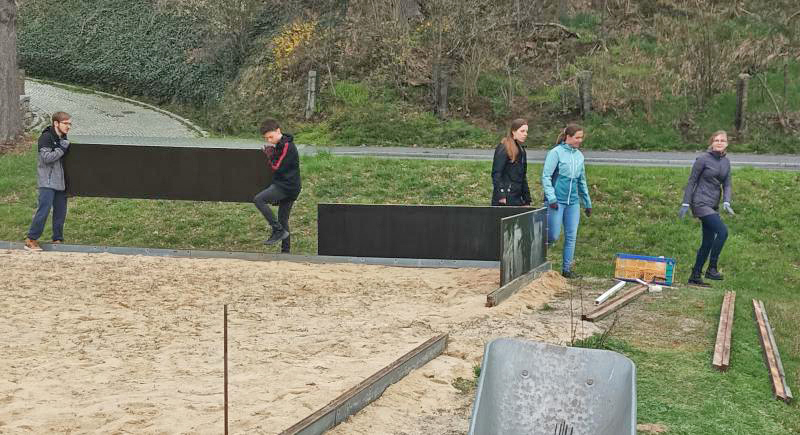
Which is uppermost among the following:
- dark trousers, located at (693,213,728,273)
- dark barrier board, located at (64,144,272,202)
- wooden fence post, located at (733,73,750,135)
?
wooden fence post, located at (733,73,750,135)

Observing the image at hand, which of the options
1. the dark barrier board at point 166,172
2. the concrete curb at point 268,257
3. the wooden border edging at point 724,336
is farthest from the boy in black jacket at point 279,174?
the wooden border edging at point 724,336

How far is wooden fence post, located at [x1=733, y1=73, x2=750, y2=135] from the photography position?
65.6 feet

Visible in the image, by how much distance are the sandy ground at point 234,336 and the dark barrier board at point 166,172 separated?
1829 mm

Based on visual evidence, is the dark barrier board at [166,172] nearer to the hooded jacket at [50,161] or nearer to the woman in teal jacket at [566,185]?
the hooded jacket at [50,161]

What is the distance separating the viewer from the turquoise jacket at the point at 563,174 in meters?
10.5

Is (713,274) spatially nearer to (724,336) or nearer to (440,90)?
(724,336)

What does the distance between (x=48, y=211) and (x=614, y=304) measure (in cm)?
772

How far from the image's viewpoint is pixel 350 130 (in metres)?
22.7

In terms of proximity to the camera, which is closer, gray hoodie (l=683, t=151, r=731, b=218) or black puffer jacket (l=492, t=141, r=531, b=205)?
gray hoodie (l=683, t=151, r=731, b=218)

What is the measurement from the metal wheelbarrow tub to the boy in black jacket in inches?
277

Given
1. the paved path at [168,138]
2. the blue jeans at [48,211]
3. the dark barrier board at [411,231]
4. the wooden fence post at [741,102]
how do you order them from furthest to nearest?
the wooden fence post at [741,102]
the paved path at [168,138]
the blue jeans at [48,211]
the dark barrier board at [411,231]

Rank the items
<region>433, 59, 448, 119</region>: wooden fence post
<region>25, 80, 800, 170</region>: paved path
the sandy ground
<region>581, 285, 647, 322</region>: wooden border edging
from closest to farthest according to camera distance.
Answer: the sandy ground → <region>581, 285, 647, 322</region>: wooden border edging → <region>25, 80, 800, 170</region>: paved path → <region>433, 59, 448, 119</region>: wooden fence post

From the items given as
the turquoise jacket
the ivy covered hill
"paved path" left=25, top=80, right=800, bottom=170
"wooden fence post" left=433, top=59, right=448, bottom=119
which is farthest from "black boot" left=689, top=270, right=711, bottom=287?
"wooden fence post" left=433, top=59, right=448, bottom=119

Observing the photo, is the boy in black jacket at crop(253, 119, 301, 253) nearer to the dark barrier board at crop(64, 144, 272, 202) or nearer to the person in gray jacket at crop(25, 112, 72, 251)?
the dark barrier board at crop(64, 144, 272, 202)
